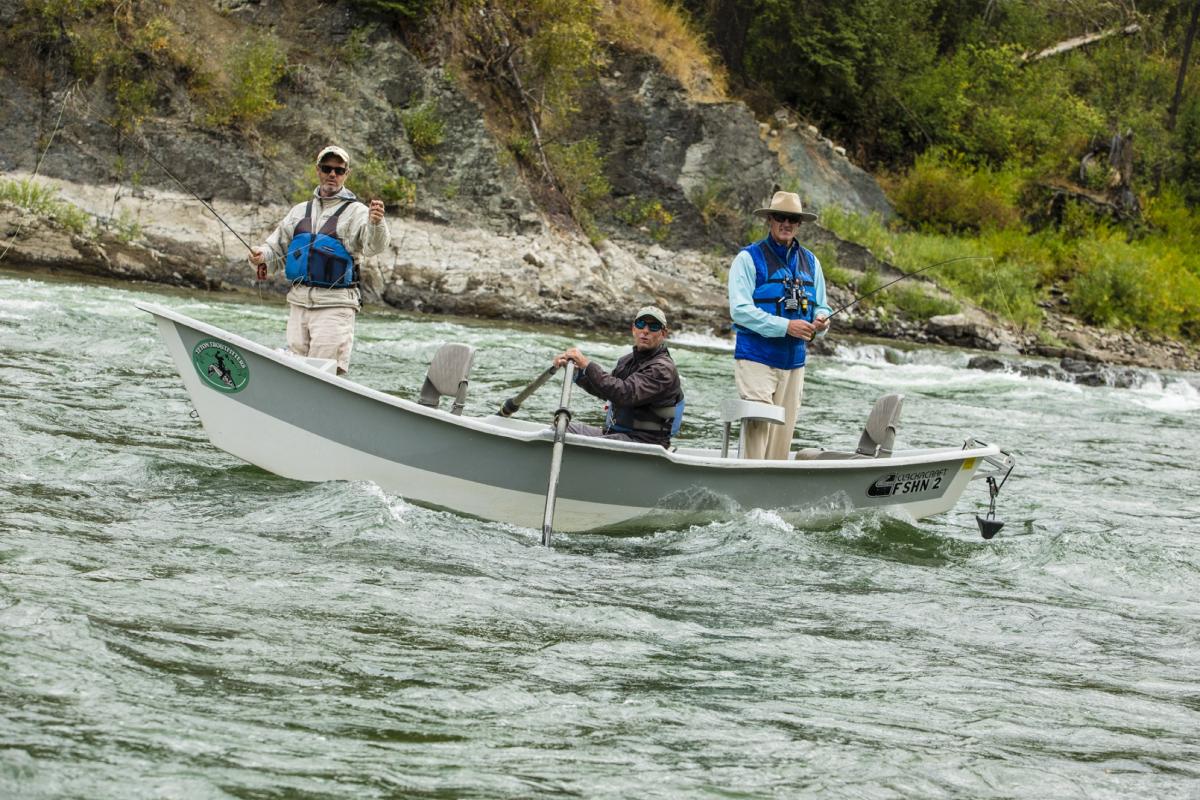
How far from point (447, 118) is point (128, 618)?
1690 centimetres

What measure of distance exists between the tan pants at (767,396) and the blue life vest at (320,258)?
7.16 feet

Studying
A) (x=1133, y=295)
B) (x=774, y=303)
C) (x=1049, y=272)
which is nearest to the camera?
(x=774, y=303)

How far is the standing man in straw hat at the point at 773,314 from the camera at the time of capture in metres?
7.01

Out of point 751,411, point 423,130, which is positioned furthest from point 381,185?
point 751,411

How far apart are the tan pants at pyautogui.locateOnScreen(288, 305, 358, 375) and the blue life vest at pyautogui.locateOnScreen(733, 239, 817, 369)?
2118mm

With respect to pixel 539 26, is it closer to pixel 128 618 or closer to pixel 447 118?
pixel 447 118

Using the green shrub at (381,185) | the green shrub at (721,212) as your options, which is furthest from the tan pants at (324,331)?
the green shrub at (721,212)

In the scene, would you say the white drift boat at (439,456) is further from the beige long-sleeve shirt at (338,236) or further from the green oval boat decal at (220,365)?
the beige long-sleeve shirt at (338,236)

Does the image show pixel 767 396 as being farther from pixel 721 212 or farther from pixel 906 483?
pixel 721 212

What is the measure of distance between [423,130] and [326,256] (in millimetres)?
13268

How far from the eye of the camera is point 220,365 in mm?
6590

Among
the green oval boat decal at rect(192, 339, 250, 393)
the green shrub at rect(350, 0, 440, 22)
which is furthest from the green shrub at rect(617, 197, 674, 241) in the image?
the green oval boat decal at rect(192, 339, 250, 393)

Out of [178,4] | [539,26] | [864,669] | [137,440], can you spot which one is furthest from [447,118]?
[864,669]

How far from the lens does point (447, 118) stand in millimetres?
20500
